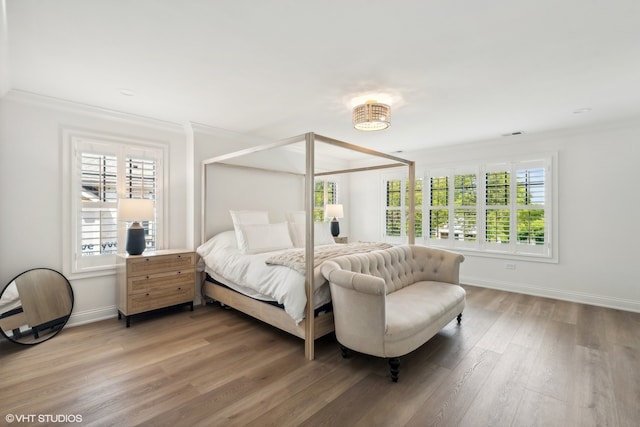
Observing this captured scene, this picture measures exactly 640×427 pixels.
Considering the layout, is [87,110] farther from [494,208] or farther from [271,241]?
[494,208]

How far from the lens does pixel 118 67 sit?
8.13ft

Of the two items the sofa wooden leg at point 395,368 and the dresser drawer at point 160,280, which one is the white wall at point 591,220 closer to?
the sofa wooden leg at point 395,368

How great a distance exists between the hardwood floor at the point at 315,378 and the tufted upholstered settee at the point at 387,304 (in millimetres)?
242

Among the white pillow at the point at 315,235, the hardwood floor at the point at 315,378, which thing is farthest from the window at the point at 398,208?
the hardwood floor at the point at 315,378

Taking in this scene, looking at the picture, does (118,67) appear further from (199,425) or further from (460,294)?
(460,294)

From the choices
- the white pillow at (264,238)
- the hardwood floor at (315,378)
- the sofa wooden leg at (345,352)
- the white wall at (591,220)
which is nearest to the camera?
the hardwood floor at (315,378)

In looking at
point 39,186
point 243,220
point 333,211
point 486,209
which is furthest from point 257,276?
point 486,209

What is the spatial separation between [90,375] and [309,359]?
5.65ft

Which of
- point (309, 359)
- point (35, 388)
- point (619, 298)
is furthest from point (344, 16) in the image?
point (619, 298)

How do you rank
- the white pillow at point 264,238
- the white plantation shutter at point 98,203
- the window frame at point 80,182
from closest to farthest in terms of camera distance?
the window frame at point 80,182 → the white plantation shutter at point 98,203 → the white pillow at point 264,238

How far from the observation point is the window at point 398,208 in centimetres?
589

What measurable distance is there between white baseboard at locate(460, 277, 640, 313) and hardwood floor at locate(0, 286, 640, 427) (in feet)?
2.18

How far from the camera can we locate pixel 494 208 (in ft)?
16.3

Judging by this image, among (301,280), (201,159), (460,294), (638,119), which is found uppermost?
(638,119)
